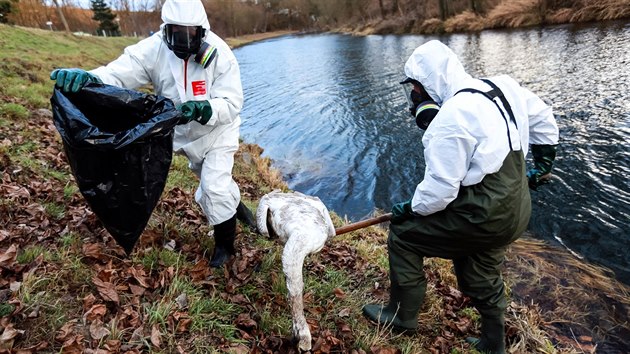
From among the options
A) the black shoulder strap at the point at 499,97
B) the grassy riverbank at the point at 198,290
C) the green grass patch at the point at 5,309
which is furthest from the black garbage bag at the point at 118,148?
the black shoulder strap at the point at 499,97

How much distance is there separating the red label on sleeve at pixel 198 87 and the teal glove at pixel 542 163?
2726mm

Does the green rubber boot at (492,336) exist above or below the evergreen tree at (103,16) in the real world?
below

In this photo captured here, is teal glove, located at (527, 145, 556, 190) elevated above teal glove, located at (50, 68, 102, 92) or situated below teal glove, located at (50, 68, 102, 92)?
below

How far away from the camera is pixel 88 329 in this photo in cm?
255

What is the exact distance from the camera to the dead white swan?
2672mm

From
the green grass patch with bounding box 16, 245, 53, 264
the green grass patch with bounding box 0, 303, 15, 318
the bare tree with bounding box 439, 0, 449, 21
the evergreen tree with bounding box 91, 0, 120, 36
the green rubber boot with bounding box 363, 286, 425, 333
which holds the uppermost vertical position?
the evergreen tree with bounding box 91, 0, 120, 36

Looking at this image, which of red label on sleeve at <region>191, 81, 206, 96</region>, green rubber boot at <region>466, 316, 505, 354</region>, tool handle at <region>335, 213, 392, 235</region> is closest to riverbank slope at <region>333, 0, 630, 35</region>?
green rubber boot at <region>466, 316, 505, 354</region>

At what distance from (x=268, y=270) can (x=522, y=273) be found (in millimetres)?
3290

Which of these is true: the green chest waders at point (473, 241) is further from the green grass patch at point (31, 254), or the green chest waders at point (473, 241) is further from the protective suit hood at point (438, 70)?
the green grass patch at point (31, 254)

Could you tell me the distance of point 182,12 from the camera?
3.00 meters

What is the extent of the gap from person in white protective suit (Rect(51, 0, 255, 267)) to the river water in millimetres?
4039

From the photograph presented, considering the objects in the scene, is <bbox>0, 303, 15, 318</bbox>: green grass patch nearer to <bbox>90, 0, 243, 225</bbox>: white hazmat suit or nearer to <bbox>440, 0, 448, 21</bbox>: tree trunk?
<bbox>90, 0, 243, 225</bbox>: white hazmat suit

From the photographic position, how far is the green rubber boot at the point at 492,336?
127 inches

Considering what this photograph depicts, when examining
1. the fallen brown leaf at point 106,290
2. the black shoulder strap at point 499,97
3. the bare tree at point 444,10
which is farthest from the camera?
the bare tree at point 444,10
